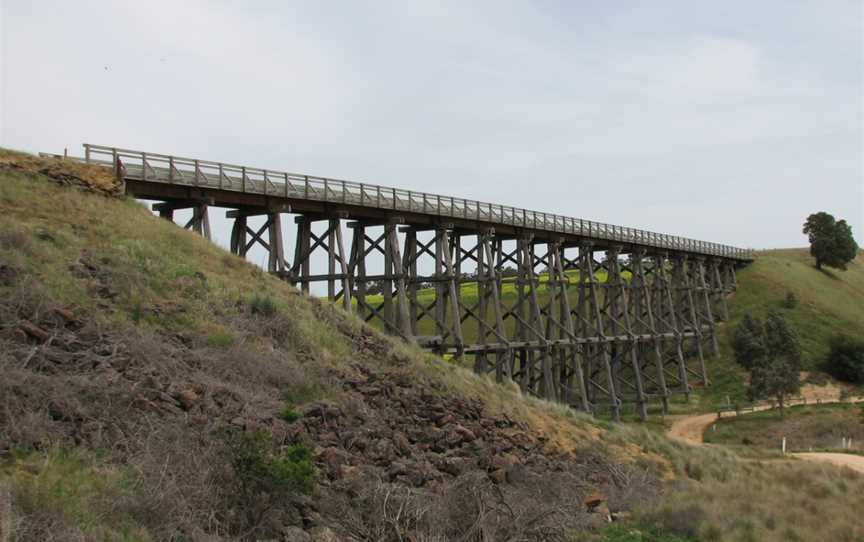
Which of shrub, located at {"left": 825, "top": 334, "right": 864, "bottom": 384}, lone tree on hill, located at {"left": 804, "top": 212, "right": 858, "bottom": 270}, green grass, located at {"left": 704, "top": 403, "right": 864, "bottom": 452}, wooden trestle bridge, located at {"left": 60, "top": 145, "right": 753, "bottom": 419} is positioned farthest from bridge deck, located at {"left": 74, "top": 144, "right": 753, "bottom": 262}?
lone tree on hill, located at {"left": 804, "top": 212, "right": 858, "bottom": 270}

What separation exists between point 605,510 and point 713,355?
41.1 meters

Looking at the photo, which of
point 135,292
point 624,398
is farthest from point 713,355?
point 135,292

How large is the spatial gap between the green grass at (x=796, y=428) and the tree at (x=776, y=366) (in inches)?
45.0

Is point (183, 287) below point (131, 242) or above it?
below

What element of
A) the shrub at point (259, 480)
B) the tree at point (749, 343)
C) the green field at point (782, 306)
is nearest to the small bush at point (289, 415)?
the shrub at point (259, 480)

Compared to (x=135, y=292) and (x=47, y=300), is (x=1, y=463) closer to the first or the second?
(x=47, y=300)

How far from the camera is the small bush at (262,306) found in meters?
16.2

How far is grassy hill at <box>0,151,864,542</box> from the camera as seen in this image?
9.03m

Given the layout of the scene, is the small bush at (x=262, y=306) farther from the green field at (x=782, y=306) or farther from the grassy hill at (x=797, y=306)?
the grassy hill at (x=797, y=306)

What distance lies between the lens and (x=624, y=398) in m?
38.6

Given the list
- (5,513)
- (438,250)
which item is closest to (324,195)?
(438,250)

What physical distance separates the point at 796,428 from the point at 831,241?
40.3 meters

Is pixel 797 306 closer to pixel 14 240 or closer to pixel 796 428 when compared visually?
pixel 796 428

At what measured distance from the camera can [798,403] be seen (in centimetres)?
4062
